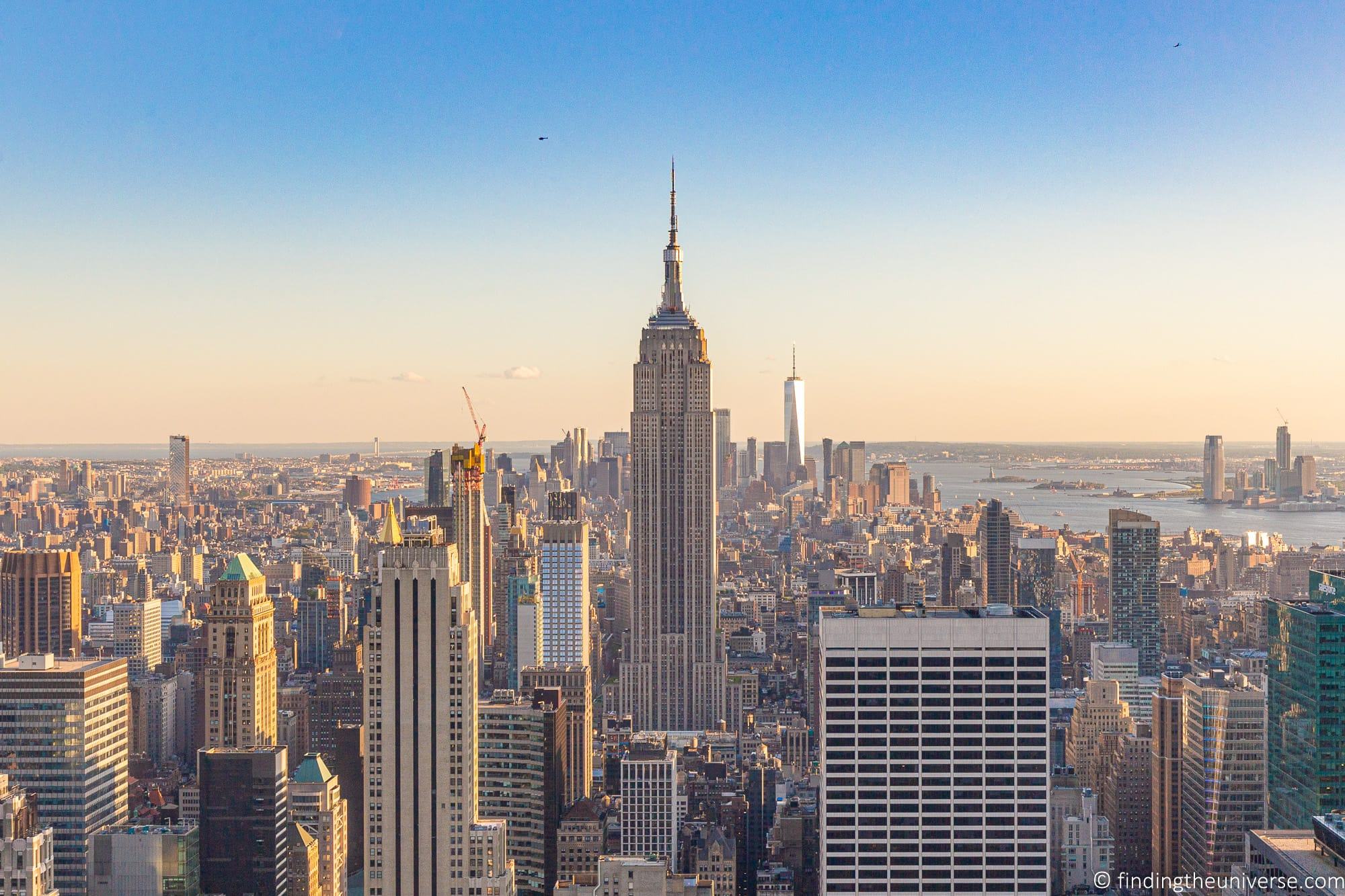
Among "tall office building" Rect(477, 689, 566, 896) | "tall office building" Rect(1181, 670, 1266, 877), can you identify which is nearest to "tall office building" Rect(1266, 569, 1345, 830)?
"tall office building" Rect(1181, 670, 1266, 877)

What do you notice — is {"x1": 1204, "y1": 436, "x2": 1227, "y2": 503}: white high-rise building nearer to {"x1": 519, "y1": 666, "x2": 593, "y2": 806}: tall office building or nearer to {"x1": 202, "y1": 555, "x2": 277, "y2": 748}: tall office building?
{"x1": 519, "y1": 666, "x2": 593, "y2": 806}: tall office building

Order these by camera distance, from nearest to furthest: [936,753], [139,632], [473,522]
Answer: [936,753]
[139,632]
[473,522]

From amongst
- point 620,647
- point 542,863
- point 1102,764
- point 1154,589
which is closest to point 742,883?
point 542,863

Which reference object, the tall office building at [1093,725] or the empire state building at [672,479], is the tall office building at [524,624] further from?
the tall office building at [1093,725]

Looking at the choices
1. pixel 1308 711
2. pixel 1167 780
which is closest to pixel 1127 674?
pixel 1167 780

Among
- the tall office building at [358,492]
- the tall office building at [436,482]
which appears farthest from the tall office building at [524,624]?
the tall office building at [358,492]

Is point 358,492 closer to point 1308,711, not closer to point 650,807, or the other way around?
point 650,807

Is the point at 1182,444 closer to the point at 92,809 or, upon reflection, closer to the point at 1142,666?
the point at 1142,666
